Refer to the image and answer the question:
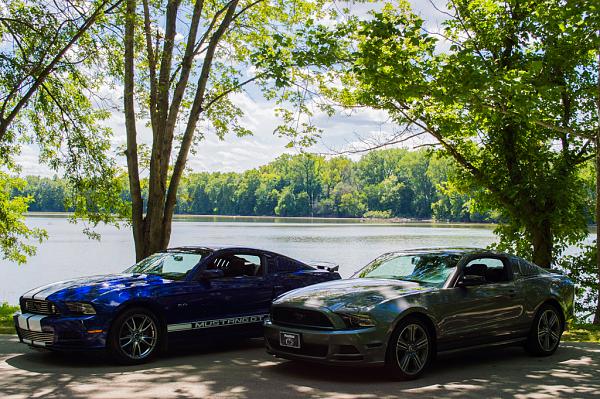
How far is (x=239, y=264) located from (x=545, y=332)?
4.51 meters

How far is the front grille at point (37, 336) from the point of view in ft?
26.2

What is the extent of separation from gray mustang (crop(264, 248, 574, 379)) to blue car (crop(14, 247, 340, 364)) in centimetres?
135

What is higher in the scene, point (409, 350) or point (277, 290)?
point (277, 290)

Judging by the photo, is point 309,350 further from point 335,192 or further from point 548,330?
point 335,192

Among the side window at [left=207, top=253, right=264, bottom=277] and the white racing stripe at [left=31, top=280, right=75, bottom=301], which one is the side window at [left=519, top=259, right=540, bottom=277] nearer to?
the side window at [left=207, top=253, right=264, bottom=277]

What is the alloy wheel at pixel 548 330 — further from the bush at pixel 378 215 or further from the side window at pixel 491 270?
the bush at pixel 378 215

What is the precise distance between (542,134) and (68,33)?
489 inches

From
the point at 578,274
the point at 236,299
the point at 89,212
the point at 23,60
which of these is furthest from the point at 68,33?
the point at 578,274

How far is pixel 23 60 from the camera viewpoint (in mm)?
14203

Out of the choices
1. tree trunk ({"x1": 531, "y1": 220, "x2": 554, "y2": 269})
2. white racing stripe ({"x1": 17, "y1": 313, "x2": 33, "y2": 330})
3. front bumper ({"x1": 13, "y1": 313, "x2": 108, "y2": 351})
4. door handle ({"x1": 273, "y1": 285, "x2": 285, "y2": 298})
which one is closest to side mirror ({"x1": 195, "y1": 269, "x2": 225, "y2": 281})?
door handle ({"x1": 273, "y1": 285, "x2": 285, "y2": 298})

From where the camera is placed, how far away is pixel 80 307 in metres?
7.97

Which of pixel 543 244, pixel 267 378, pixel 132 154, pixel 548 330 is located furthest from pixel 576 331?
pixel 132 154

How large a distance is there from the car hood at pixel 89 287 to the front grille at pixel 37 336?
439 millimetres

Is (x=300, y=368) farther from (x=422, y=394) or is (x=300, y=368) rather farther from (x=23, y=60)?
(x=23, y=60)
